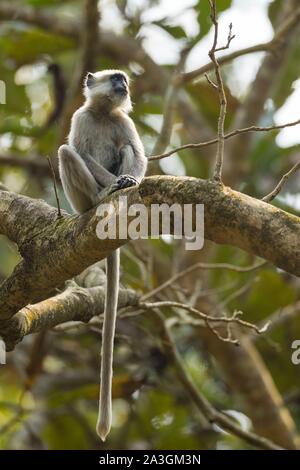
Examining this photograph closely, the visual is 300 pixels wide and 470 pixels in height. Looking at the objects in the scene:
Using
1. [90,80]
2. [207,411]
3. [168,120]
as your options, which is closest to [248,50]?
[168,120]

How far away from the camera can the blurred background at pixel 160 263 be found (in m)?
6.87

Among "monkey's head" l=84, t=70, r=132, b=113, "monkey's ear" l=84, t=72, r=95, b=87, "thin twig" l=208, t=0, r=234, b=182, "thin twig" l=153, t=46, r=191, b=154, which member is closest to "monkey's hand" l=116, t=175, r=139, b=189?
"thin twig" l=208, t=0, r=234, b=182

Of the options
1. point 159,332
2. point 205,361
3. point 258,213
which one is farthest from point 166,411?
point 258,213

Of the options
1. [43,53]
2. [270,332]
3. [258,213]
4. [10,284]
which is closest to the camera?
[258,213]

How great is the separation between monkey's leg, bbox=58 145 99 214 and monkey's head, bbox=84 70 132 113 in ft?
2.95

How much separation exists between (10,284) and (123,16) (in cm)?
491

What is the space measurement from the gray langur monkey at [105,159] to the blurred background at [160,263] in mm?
928

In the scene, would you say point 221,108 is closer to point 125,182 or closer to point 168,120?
point 125,182

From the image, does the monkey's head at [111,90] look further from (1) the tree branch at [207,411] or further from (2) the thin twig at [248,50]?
(1) the tree branch at [207,411]

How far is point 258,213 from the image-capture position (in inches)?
122

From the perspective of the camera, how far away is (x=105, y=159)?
17.1 ft

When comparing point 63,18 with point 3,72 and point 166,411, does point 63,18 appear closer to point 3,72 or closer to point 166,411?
point 3,72

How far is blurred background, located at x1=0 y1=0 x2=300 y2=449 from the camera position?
6871 millimetres

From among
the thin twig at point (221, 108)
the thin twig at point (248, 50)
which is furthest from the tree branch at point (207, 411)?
the thin twig at point (221, 108)
